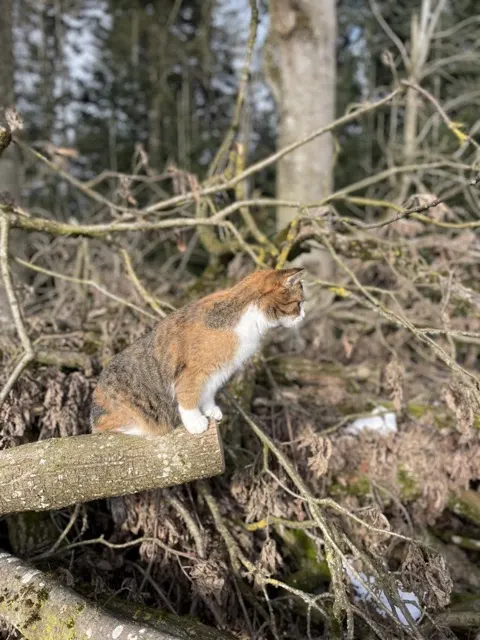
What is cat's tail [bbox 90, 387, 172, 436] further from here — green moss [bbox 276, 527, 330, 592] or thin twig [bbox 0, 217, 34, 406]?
green moss [bbox 276, 527, 330, 592]

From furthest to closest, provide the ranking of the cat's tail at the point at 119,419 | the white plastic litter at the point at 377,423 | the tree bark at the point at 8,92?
the tree bark at the point at 8,92 < the white plastic litter at the point at 377,423 < the cat's tail at the point at 119,419

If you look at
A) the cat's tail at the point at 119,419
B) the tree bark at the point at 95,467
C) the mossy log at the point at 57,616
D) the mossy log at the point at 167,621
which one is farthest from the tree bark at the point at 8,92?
the mossy log at the point at 167,621

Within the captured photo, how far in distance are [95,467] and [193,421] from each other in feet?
1.73

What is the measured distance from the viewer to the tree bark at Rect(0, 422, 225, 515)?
243 cm

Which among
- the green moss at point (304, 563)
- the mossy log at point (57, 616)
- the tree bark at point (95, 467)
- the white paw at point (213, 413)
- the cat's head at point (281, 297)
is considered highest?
the cat's head at point (281, 297)

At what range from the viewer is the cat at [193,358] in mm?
2539

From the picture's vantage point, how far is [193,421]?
251 centimetres

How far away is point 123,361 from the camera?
9.34 feet

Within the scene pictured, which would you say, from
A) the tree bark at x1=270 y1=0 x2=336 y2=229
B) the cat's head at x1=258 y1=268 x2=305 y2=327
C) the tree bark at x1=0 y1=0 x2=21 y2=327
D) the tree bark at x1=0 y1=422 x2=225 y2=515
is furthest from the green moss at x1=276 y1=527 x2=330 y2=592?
the tree bark at x1=0 y1=0 x2=21 y2=327

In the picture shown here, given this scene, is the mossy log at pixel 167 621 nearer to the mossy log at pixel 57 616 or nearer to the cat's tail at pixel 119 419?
the mossy log at pixel 57 616

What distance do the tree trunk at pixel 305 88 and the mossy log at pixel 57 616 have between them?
4085mm

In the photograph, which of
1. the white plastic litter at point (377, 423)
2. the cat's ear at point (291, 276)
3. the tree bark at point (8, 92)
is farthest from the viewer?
the tree bark at point (8, 92)

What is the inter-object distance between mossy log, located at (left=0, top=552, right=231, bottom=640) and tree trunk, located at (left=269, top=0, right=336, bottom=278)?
4.08m

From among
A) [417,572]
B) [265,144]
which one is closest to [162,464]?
[417,572]
